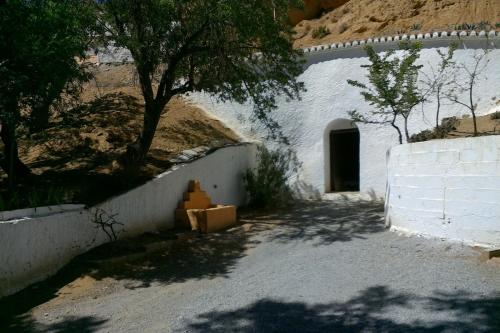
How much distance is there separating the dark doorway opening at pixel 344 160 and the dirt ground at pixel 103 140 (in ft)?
9.58

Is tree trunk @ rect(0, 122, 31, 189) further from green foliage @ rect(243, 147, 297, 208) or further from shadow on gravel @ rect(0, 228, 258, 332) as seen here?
green foliage @ rect(243, 147, 297, 208)

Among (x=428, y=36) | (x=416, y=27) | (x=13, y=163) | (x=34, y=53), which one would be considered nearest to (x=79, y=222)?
(x=13, y=163)

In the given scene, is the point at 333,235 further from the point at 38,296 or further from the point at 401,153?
the point at 38,296

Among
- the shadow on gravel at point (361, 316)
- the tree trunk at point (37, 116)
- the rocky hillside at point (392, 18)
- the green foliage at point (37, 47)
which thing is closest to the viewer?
the shadow on gravel at point (361, 316)

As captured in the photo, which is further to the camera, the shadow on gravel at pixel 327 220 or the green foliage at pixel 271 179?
the green foliage at pixel 271 179

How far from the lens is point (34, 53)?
7.32 m

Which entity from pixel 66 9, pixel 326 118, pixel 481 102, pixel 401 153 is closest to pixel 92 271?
pixel 66 9

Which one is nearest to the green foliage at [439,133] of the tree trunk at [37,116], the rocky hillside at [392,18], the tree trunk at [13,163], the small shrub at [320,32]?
the rocky hillside at [392,18]

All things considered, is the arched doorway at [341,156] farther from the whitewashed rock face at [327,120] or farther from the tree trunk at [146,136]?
the tree trunk at [146,136]

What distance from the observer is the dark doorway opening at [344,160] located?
14648 mm

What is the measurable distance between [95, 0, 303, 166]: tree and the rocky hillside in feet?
19.8

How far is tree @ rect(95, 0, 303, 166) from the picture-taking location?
31.0ft

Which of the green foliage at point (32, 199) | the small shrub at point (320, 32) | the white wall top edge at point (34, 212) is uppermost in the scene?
the small shrub at point (320, 32)

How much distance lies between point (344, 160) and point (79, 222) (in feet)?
30.7
